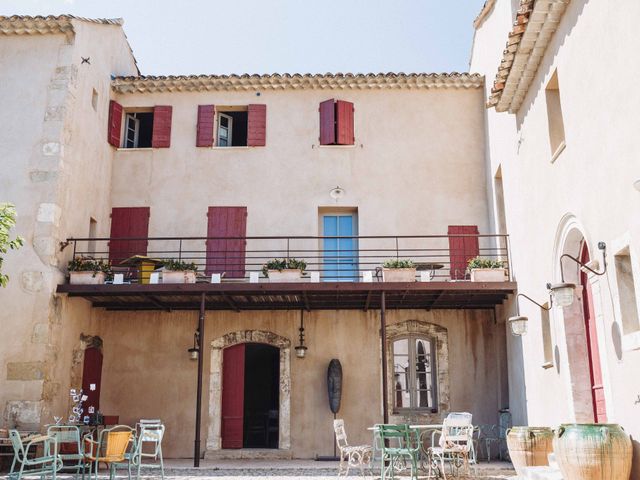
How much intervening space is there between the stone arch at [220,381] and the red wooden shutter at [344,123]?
169 inches

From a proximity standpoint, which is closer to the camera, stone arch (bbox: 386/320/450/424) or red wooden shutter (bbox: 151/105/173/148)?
stone arch (bbox: 386/320/450/424)

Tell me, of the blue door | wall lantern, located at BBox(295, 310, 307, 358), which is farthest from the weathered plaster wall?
the blue door

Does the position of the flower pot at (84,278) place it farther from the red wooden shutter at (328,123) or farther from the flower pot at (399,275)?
the red wooden shutter at (328,123)

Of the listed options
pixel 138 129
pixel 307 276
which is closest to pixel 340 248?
pixel 307 276

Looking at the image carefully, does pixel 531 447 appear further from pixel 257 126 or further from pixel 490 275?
pixel 257 126

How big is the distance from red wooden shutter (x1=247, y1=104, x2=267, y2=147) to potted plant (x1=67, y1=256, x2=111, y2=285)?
4.29 m

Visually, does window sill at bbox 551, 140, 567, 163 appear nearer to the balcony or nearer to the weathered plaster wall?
the balcony

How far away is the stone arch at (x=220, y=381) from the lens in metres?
12.8

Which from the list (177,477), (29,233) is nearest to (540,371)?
(177,477)

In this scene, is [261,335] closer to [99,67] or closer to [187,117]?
[187,117]

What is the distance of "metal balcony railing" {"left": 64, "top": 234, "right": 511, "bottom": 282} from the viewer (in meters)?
13.4

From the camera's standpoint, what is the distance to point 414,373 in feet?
43.4

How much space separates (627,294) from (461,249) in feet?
23.1

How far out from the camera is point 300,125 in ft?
47.1
